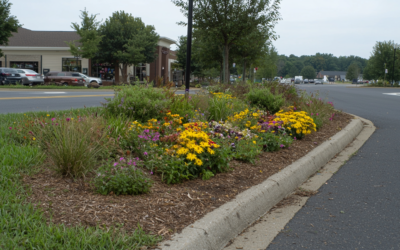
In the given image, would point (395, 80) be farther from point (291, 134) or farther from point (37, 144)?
point (37, 144)

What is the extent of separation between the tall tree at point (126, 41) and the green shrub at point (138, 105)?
3387cm

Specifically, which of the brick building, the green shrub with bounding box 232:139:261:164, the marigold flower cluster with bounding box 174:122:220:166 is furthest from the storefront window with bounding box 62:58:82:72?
the marigold flower cluster with bounding box 174:122:220:166

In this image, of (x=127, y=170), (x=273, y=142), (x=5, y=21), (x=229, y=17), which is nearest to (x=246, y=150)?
(x=273, y=142)

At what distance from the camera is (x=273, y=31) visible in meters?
21.9

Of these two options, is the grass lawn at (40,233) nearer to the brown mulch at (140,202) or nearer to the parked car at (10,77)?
the brown mulch at (140,202)

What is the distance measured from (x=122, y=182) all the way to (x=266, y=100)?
650 cm

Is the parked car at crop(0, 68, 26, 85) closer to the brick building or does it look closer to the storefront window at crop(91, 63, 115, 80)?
the brick building

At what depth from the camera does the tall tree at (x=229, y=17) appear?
19.6 m

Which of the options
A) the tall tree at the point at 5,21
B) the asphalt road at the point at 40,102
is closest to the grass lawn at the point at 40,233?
the asphalt road at the point at 40,102

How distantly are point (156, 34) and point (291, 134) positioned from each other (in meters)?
39.5

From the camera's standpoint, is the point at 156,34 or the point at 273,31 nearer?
the point at 273,31

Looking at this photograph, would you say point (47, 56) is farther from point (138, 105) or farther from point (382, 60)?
point (382, 60)

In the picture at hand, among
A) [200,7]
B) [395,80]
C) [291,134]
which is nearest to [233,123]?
[291,134]

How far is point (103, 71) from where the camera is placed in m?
45.2
